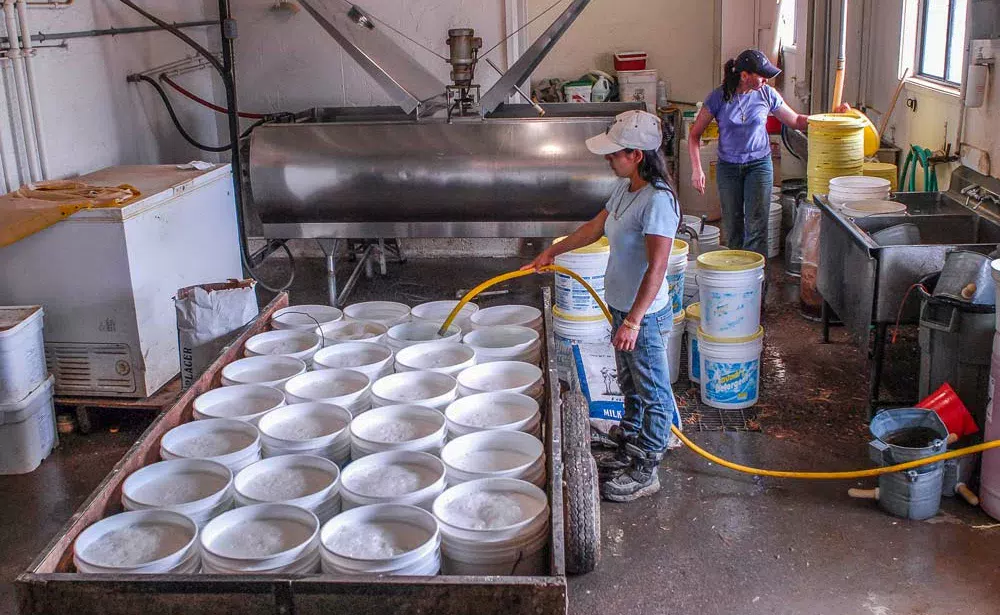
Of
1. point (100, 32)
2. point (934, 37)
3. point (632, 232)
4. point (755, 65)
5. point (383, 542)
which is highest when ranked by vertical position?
point (100, 32)

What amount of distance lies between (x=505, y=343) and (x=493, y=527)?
132cm

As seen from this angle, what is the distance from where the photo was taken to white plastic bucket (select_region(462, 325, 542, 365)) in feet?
11.2

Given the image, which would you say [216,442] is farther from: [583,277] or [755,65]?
[755,65]

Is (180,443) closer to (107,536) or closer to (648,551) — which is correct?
(107,536)

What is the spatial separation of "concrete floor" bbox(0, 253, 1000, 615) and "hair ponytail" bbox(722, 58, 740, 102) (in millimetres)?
1718

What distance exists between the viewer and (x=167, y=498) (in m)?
2.56

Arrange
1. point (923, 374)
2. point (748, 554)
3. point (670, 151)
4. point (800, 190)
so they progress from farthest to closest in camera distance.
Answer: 1. point (670, 151)
2. point (800, 190)
3. point (923, 374)
4. point (748, 554)

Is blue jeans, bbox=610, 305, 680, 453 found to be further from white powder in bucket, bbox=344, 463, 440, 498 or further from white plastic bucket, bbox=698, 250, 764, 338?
white powder in bucket, bbox=344, 463, 440, 498

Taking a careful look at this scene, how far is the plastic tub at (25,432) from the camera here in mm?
4168

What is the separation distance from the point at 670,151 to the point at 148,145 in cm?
568

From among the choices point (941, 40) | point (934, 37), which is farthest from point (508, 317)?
point (934, 37)

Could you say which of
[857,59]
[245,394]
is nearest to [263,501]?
[245,394]

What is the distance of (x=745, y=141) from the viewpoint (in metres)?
5.52

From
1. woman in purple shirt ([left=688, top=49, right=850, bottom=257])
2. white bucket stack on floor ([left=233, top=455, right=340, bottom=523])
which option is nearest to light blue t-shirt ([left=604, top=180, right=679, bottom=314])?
white bucket stack on floor ([left=233, top=455, right=340, bottom=523])
